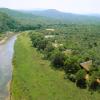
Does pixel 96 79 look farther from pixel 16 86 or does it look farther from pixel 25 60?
pixel 25 60

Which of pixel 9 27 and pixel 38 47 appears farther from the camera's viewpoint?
pixel 9 27

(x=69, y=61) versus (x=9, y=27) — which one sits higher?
(x=69, y=61)

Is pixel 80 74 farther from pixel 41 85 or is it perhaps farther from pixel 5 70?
pixel 5 70

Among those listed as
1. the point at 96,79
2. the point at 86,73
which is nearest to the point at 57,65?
Answer: the point at 86,73

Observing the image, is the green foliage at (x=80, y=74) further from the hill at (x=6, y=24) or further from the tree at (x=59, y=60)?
the hill at (x=6, y=24)

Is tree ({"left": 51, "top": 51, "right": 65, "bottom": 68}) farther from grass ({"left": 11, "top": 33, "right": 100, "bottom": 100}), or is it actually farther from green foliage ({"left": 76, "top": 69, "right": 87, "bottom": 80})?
green foliage ({"left": 76, "top": 69, "right": 87, "bottom": 80})

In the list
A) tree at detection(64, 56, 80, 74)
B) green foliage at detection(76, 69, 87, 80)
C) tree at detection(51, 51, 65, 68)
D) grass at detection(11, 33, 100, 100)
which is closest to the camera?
grass at detection(11, 33, 100, 100)

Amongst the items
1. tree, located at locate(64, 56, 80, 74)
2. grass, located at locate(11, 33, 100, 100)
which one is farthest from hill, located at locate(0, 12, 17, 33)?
tree, located at locate(64, 56, 80, 74)

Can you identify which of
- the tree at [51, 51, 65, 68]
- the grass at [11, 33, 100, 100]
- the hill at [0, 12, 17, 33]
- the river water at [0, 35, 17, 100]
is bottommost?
the hill at [0, 12, 17, 33]

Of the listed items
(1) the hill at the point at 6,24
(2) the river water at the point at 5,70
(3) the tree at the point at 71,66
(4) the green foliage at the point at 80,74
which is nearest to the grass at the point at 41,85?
(2) the river water at the point at 5,70
